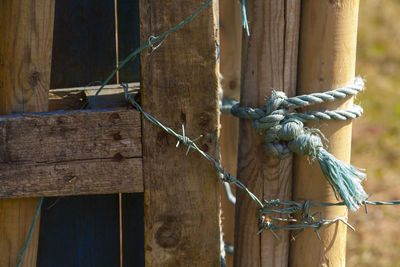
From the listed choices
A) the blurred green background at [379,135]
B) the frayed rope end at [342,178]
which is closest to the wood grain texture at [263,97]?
the frayed rope end at [342,178]

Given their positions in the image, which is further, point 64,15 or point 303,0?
point 64,15

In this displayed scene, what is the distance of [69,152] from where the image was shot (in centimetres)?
154

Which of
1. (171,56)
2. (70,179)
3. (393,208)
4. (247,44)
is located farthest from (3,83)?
(393,208)

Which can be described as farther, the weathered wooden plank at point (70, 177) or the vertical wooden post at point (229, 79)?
the vertical wooden post at point (229, 79)

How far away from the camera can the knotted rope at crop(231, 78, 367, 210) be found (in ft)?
5.07

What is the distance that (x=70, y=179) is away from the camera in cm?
155

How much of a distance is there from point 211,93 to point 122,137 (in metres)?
0.29

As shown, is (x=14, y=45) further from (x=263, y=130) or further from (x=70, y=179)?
(x=263, y=130)

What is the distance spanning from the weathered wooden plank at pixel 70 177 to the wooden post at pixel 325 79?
54 cm

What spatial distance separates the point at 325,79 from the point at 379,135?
4.46 metres

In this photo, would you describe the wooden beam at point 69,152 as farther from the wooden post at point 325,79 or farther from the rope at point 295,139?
the wooden post at point 325,79

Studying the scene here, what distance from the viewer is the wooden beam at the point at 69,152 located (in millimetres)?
1526

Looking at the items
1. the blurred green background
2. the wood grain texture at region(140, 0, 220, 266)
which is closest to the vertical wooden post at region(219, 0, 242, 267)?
the wood grain texture at region(140, 0, 220, 266)

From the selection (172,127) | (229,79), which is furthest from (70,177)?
(229,79)
